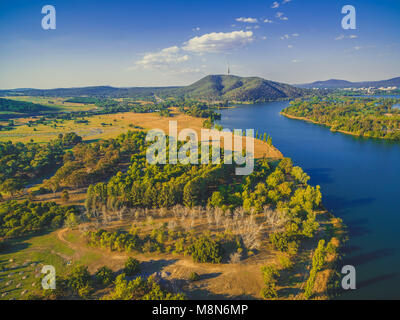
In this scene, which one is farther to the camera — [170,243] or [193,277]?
A: [170,243]

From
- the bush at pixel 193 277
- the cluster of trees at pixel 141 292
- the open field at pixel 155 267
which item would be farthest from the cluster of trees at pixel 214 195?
the cluster of trees at pixel 141 292

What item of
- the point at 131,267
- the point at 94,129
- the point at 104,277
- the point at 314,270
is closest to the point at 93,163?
the point at 104,277

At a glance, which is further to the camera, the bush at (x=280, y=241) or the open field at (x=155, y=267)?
the bush at (x=280, y=241)

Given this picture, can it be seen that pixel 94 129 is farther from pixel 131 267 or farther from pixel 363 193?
pixel 363 193

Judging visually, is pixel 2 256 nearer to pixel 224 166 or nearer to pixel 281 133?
pixel 224 166

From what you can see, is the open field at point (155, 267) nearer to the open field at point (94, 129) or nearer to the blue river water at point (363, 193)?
the blue river water at point (363, 193)

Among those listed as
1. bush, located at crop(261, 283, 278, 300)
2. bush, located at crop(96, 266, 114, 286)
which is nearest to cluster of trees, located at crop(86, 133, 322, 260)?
bush, located at crop(261, 283, 278, 300)
